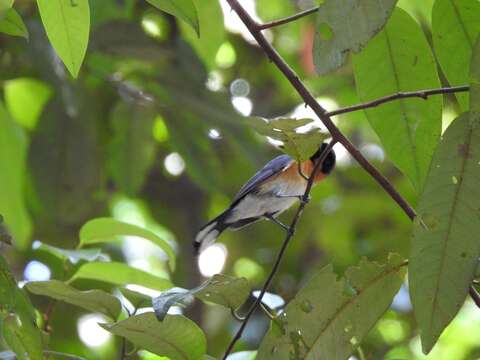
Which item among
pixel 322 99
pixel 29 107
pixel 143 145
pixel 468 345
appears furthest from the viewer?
pixel 322 99

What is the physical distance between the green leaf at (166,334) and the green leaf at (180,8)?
0.46 meters

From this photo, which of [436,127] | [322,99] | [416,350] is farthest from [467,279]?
[322,99]

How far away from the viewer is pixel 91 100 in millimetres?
3686

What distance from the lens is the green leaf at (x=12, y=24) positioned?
170 centimetres

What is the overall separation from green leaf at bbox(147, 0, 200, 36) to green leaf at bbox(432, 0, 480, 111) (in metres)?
0.40

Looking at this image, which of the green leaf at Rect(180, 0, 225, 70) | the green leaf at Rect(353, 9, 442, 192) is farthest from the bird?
the green leaf at Rect(353, 9, 442, 192)

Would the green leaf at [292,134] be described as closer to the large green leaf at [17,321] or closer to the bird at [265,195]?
the large green leaf at [17,321]

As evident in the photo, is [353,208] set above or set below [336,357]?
above

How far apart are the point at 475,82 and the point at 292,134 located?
37 centimetres

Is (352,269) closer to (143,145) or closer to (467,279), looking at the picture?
(467,279)

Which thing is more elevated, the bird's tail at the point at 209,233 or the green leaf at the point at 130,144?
the green leaf at the point at 130,144

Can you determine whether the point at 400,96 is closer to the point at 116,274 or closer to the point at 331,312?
the point at 331,312

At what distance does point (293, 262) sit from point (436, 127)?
2.74 m

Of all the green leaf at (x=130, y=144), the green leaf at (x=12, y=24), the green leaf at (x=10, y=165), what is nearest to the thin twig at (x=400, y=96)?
the green leaf at (x=12, y=24)
